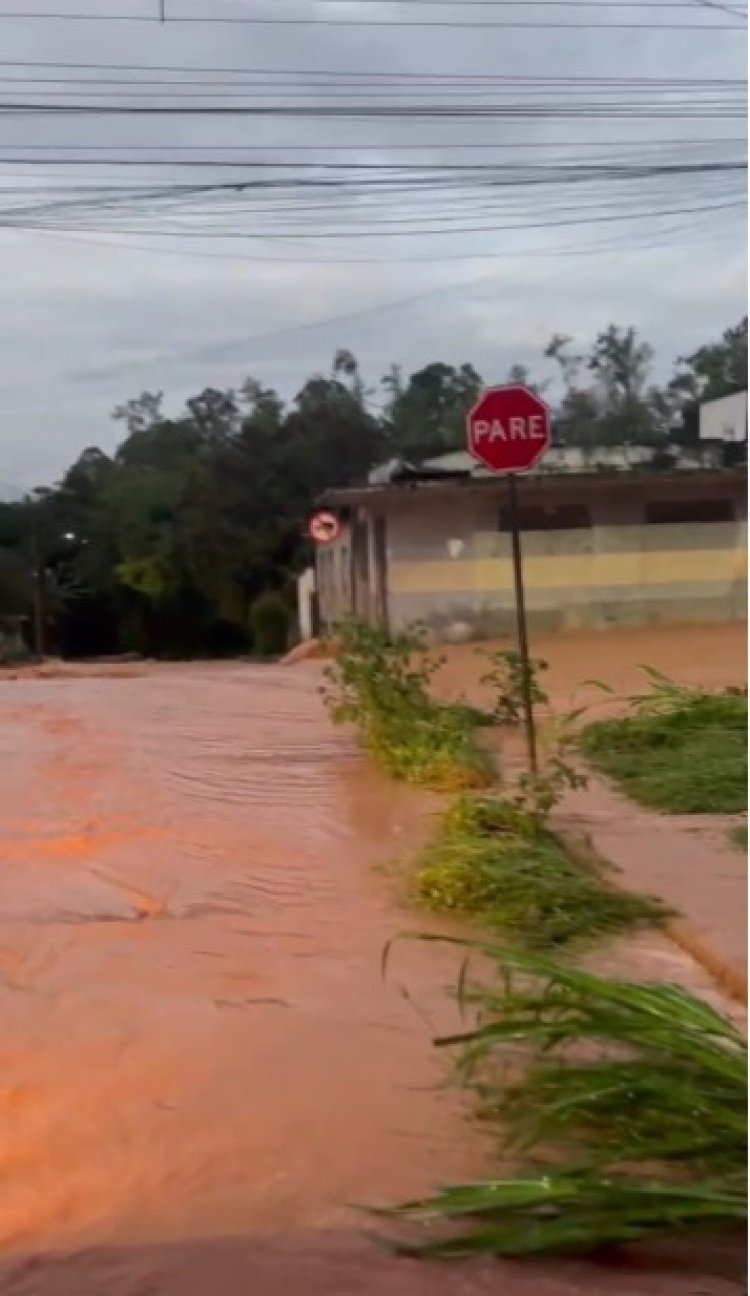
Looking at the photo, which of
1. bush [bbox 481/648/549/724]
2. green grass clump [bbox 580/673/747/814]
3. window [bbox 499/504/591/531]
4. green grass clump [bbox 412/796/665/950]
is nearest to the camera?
green grass clump [bbox 412/796/665/950]

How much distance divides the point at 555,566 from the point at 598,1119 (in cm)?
2318

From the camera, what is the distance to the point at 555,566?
92.3 ft

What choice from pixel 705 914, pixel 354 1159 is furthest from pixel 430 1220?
pixel 705 914

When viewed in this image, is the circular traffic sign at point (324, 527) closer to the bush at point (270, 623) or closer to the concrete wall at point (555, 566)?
the concrete wall at point (555, 566)

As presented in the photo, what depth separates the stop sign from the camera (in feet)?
38.9

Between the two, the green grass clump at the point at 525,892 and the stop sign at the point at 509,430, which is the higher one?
the stop sign at the point at 509,430

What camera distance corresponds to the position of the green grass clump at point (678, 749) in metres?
12.1

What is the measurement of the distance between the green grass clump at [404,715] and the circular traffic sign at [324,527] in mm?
12831

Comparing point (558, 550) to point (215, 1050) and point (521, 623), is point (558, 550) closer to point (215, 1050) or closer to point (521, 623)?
point (521, 623)

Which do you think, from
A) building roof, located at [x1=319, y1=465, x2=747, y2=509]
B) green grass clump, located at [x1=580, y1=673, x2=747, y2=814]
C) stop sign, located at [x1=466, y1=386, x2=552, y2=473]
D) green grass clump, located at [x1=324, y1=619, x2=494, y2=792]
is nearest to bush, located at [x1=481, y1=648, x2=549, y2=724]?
green grass clump, located at [x1=324, y1=619, x2=494, y2=792]

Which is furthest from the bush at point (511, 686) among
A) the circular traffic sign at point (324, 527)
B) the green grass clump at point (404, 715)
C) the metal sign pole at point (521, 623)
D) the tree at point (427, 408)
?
the tree at point (427, 408)

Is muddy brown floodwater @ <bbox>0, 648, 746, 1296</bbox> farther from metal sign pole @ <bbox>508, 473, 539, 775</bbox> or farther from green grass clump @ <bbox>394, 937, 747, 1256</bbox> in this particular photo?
metal sign pole @ <bbox>508, 473, 539, 775</bbox>

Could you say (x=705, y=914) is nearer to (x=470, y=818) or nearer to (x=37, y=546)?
(x=470, y=818)

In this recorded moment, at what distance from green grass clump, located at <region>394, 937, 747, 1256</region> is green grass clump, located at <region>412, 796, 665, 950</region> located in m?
2.38
